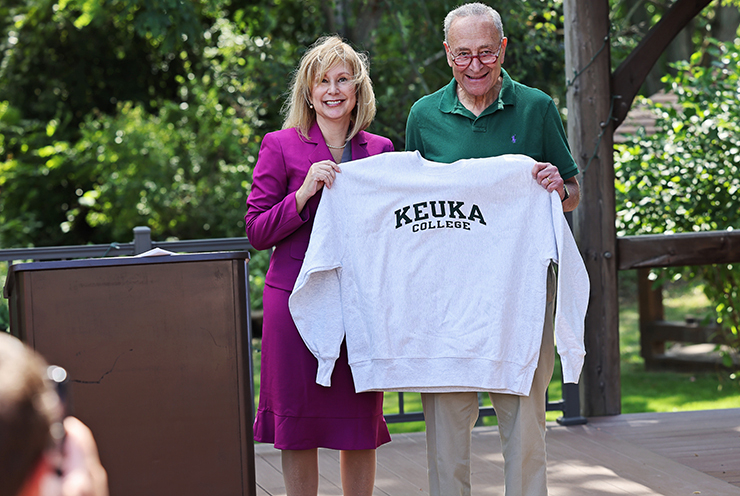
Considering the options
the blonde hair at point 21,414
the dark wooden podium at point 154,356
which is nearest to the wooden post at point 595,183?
the dark wooden podium at point 154,356

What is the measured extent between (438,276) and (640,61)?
8.68ft

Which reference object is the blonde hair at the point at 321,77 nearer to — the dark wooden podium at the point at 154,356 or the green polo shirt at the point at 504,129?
the green polo shirt at the point at 504,129

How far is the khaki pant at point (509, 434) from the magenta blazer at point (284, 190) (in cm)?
62

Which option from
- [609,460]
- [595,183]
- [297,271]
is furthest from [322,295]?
[595,183]

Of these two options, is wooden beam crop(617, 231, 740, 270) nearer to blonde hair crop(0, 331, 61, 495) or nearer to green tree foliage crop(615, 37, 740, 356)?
green tree foliage crop(615, 37, 740, 356)

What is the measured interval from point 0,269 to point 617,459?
4.52 meters

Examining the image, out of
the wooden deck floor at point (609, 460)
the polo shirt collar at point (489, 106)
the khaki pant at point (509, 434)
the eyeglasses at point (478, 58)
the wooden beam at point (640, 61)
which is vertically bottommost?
the wooden deck floor at point (609, 460)

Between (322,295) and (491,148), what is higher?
(491,148)

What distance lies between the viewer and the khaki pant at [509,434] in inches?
94.7

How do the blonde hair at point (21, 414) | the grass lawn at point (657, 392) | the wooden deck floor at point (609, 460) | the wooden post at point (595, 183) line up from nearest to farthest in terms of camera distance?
the blonde hair at point (21, 414)
the wooden deck floor at point (609, 460)
the wooden post at point (595, 183)
the grass lawn at point (657, 392)

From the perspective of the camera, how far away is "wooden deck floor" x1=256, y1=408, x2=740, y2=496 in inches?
129

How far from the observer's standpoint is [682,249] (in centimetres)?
436

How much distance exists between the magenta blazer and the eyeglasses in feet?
1.41

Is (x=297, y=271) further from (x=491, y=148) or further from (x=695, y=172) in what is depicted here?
(x=695, y=172)
